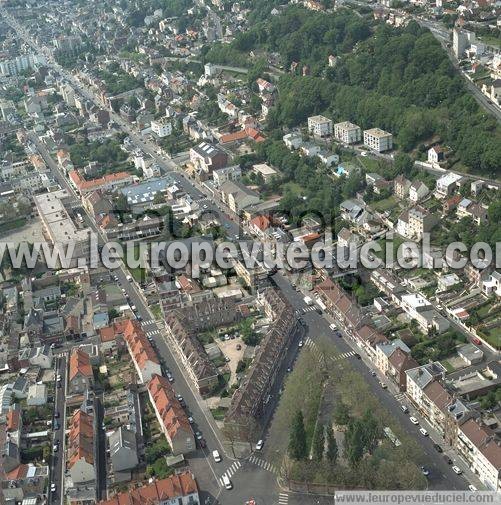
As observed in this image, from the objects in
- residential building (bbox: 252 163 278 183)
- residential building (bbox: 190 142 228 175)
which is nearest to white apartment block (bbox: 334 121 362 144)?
residential building (bbox: 252 163 278 183)

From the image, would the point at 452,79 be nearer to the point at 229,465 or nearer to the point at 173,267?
the point at 173,267

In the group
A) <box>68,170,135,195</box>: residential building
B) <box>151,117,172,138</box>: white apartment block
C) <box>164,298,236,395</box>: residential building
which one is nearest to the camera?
<box>164,298,236,395</box>: residential building

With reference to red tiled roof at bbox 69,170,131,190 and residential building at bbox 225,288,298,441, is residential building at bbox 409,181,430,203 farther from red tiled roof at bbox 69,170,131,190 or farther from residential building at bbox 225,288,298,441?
red tiled roof at bbox 69,170,131,190

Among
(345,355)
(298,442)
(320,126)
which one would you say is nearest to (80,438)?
(298,442)

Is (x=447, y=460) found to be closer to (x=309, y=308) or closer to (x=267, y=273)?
(x=309, y=308)

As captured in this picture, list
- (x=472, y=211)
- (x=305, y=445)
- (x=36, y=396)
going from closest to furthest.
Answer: (x=305, y=445)
(x=36, y=396)
(x=472, y=211)

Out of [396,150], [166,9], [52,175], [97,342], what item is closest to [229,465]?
[97,342]

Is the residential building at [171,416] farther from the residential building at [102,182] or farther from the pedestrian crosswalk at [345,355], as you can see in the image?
the residential building at [102,182]

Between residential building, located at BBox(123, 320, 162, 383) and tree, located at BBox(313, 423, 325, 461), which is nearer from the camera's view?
tree, located at BBox(313, 423, 325, 461)
